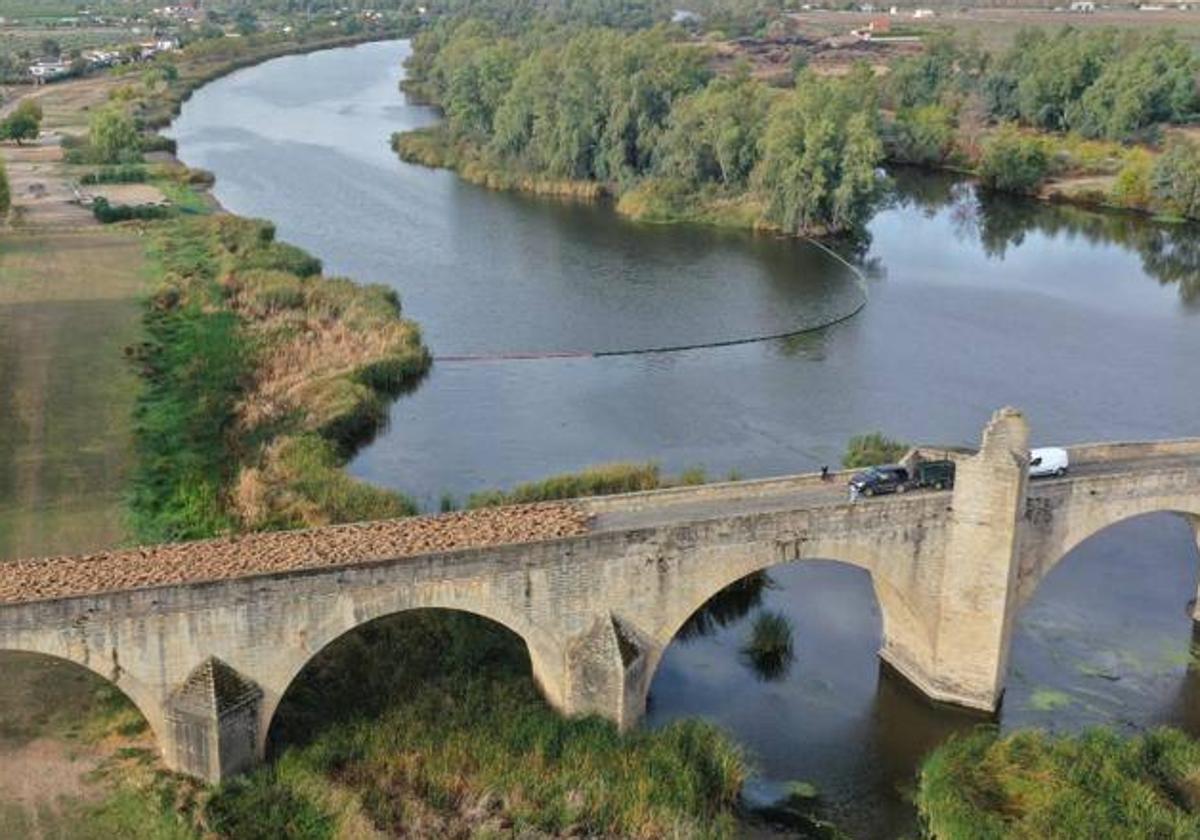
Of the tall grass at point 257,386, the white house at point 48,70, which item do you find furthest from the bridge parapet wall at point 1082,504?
the white house at point 48,70

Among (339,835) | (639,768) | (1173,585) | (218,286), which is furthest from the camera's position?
(218,286)

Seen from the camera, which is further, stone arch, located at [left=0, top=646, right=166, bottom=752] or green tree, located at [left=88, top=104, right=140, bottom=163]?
green tree, located at [left=88, top=104, right=140, bottom=163]

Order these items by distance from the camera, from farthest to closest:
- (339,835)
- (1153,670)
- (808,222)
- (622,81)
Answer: (622,81) → (808,222) → (1153,670) → (339,835)

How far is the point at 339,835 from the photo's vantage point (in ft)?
75.4

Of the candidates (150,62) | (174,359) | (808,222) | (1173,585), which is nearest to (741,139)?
(808,222)

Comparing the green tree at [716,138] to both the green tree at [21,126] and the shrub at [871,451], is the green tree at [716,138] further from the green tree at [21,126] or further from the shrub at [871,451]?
the green tree at [21,126]

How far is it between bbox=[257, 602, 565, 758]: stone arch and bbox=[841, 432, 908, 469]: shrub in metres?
14.6

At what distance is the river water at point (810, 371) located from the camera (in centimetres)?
2956

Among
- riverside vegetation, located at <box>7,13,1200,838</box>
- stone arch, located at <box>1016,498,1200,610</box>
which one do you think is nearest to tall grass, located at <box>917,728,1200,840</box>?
riverside vegetation, located at <box>7,13,1200,838</box>

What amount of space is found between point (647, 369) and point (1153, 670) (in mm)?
26064

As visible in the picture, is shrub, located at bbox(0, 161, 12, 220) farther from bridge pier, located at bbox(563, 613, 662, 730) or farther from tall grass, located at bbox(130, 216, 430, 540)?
bridge pier, located at bbox(563, 613, 662, 730)

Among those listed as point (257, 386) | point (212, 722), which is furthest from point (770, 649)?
point (257, 386)

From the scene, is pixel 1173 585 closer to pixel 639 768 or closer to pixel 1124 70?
pixel 639 768

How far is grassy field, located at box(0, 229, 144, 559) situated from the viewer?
35531 millimetres
